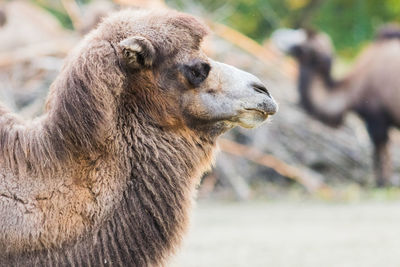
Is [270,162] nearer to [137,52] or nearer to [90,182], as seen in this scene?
[137,52]

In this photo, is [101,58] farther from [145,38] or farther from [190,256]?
[190,256]

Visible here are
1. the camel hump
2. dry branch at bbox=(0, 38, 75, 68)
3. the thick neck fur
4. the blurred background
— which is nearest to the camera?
the thick neck fur

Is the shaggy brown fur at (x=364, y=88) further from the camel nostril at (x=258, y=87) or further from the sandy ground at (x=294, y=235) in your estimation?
the camel nostril at (x=258, y=87)

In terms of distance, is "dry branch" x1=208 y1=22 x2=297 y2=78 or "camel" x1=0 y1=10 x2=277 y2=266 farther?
"dry branch" x1=208 y1=22 x2=297 y2=78

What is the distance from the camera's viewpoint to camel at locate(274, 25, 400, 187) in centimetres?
1242

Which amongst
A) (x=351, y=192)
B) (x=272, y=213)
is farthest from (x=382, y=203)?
(x=272, y=213)

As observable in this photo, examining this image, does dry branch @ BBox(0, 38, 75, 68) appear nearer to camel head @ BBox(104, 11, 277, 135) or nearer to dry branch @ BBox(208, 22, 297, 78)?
dry branch @ BBox(208, 22, 297, 78)

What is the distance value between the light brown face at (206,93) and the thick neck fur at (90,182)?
15cm

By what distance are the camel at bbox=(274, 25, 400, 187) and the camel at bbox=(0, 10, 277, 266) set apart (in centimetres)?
893

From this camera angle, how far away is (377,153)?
12.3 metres

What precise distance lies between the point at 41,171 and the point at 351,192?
8282mm

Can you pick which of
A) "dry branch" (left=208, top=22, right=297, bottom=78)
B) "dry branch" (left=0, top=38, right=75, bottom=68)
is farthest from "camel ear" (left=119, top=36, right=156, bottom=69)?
"dry branch" (left=208, top=22, right=297, bottom=78)

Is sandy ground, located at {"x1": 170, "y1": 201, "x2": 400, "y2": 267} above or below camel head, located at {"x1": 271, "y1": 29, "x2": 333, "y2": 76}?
below

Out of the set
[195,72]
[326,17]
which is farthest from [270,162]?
[326,17]
